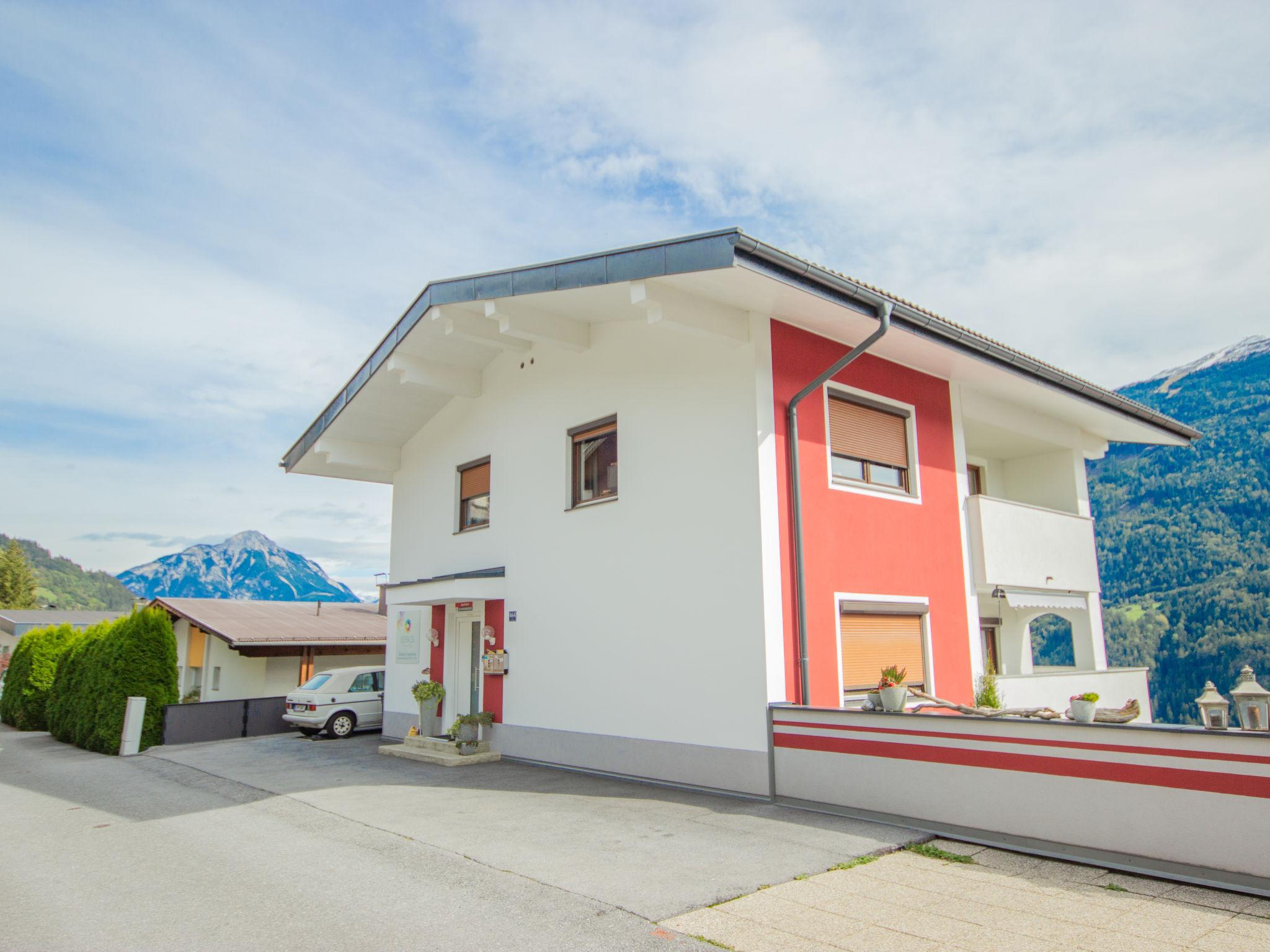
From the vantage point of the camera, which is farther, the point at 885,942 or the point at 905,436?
the point at 905,436

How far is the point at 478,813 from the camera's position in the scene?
832 centimetres

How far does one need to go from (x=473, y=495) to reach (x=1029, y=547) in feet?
30.2

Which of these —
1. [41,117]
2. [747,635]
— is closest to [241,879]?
[747,635]

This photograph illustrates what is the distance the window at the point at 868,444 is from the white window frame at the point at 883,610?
1456mm

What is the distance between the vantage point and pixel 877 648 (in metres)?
9.94

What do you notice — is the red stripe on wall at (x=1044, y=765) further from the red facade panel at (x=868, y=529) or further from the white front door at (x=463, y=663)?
the white front door at (x=463, y=663)

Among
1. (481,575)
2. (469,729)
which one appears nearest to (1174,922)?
(469,729)

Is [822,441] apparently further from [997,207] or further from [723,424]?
[997,207]

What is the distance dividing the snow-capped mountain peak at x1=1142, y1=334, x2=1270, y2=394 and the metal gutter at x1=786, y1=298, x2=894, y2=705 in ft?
144

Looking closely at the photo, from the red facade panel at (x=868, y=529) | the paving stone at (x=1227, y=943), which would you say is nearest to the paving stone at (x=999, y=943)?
the paving stone at (x=1227, y=943)

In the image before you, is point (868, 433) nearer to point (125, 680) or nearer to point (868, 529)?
point (868, 529)

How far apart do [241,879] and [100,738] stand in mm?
11982

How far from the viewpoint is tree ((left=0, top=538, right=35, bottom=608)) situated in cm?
6919

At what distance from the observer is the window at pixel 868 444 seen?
10188mm
